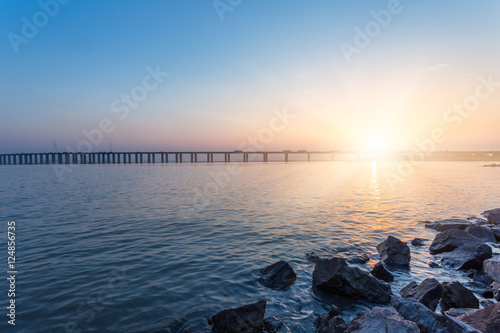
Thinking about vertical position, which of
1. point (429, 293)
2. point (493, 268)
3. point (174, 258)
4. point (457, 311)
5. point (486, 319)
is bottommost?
point (174, 258)

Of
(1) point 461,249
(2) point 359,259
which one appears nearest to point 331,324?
(2) point 359,259

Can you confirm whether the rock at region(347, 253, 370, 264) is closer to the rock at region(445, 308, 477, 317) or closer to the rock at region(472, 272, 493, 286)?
the rock at region(472, 272, 493, 286)

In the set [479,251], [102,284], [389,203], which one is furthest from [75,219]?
[389,203]

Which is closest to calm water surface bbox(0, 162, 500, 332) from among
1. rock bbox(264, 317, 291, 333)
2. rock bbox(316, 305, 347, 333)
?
rock bbox(264, 317, 291, 333)

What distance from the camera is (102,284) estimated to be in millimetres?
9281

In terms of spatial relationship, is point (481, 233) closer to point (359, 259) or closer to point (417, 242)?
point (417, 242)

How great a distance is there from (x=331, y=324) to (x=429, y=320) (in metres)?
1.98

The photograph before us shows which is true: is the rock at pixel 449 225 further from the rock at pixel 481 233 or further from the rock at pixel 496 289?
the rock at pixel 496 289

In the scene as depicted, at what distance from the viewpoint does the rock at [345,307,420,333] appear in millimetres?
5199

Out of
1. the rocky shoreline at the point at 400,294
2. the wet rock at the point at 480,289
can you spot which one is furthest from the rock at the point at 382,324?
the wet rock at the point at 480,289

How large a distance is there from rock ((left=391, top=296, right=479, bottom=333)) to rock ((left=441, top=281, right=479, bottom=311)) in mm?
2201

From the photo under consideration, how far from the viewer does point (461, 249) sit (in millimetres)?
11773

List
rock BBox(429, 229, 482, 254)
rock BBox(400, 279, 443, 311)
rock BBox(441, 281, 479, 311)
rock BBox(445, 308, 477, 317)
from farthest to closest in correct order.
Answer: rock BBox(429, 229, 482, 254) → rock BBox(441, 281, 479, 311) → rock BBox(400, 279, 443, 311) → rock BBox(445, 308, 477, 317)

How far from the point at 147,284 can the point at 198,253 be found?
11.3 feet
